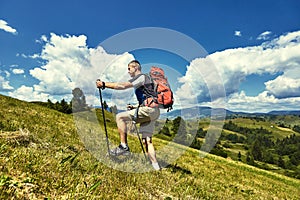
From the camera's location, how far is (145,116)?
870 centimetres

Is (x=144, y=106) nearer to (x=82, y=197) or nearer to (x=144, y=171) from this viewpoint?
(x=144, y=171)

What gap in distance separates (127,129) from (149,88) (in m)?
1.56

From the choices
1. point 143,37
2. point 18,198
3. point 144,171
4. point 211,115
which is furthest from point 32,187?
point 143,37

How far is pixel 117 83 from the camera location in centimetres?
848

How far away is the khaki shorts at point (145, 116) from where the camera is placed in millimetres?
8617

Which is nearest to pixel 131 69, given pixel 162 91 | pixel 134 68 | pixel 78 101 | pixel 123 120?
pixel 134 68

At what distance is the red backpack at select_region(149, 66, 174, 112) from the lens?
355 inches

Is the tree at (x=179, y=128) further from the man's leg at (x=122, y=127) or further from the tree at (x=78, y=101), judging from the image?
the tree at (x=78, y=101)

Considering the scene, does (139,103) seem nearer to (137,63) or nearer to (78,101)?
(137,63)

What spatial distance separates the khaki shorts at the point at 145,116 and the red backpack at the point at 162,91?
380mm

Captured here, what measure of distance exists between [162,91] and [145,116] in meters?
1.04

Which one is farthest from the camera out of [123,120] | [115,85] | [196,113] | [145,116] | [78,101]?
[78,101]

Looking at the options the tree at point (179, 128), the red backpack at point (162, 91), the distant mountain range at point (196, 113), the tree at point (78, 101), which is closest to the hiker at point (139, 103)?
the red backpack at point (162, 91)

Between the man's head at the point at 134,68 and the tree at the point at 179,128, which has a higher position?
the man's head at the point at 134,68
